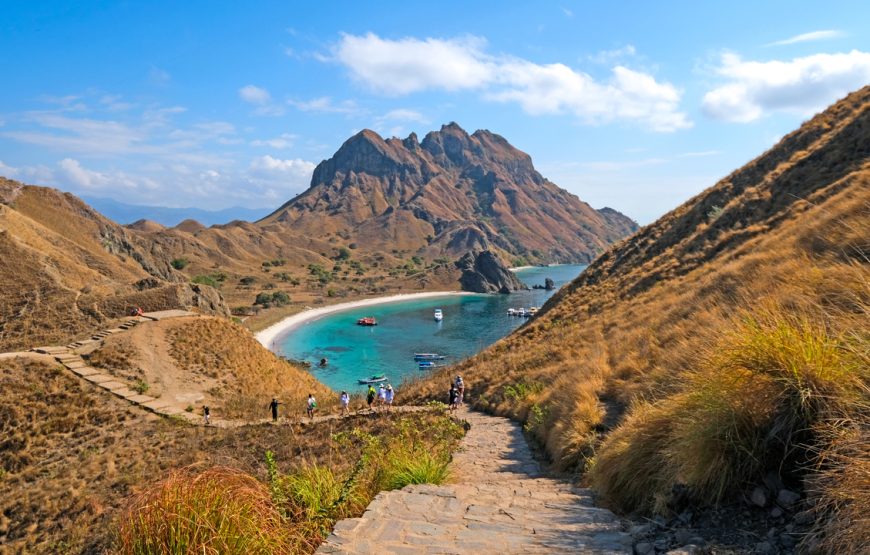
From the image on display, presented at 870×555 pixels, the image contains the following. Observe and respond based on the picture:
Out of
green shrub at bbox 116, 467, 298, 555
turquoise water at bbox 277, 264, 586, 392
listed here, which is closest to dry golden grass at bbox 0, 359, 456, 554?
green shrub at bbox 116, 467, 298, 555

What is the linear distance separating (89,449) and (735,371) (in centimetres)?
2375

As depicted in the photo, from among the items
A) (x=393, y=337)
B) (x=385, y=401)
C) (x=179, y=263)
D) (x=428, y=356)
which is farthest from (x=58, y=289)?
(x=179, y=263)

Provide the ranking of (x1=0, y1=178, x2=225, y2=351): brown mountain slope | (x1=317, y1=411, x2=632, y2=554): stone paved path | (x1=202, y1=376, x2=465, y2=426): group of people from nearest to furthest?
(x1=317, y1=411, x2=632, y2=554): stone paved path → (x1=202, y1=376, x2=465, y2=426): group of people → (x1=0, y1=178, x2=225, y2=351): brown mountain slope

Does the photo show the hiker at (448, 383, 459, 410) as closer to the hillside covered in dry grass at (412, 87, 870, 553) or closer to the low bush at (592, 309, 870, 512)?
the hillside covered in dry grass at (412, 87, 870, 553)

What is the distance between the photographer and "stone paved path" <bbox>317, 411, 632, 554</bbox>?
418cm

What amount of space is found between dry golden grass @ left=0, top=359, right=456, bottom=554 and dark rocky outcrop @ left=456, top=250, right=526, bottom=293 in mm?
136302

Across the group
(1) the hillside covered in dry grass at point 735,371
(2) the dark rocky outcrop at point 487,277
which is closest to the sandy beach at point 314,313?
(2) the dark rocky outcrop at point 487,277

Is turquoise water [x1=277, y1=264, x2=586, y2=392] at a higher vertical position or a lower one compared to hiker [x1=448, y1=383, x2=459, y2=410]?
lower

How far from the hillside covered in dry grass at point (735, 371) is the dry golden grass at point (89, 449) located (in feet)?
19.1

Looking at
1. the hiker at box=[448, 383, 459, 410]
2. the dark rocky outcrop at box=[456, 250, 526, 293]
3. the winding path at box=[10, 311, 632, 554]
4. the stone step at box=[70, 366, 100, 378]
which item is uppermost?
the dark rocky outcrop at box=[456, 250, 526, 293]

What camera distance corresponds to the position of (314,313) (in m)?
111

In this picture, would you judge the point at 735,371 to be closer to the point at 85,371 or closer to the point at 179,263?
the point at 85,371

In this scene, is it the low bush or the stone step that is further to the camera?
the stone step

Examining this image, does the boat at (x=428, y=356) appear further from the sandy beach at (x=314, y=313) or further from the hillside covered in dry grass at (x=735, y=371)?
the hillside covered in dry grass at (x=735, y=371)
